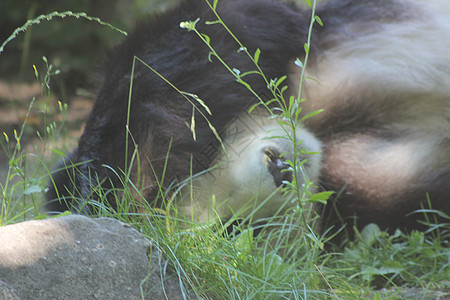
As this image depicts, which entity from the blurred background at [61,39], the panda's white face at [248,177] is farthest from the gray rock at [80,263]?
the blurred background at [61,39]

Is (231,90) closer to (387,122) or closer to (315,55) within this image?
(315,55)

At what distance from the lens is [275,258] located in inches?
73.5

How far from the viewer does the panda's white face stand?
236 cm

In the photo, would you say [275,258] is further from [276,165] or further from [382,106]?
[382,106]

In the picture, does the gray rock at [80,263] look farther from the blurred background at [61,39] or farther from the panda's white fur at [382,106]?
the blurred background at [61,39]

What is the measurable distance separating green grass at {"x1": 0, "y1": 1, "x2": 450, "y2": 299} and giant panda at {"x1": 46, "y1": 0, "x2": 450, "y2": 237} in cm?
23

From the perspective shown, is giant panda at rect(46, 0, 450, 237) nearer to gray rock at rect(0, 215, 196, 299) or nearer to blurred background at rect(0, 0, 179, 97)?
gray rock at rect(0, 215, 196, 299)

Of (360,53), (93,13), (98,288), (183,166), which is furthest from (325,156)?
(93,13)

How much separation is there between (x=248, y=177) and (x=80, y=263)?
1.04m

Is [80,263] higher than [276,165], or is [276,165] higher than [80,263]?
[80,263]

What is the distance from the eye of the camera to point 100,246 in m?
1.62

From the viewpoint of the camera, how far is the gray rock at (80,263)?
148 cm

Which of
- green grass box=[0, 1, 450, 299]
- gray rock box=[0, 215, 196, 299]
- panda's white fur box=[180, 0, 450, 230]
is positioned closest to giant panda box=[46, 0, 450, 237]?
panda's white fur box=[180, 0, 450, 230]

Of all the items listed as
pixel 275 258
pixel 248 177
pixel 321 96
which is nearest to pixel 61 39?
pixel 321 96
